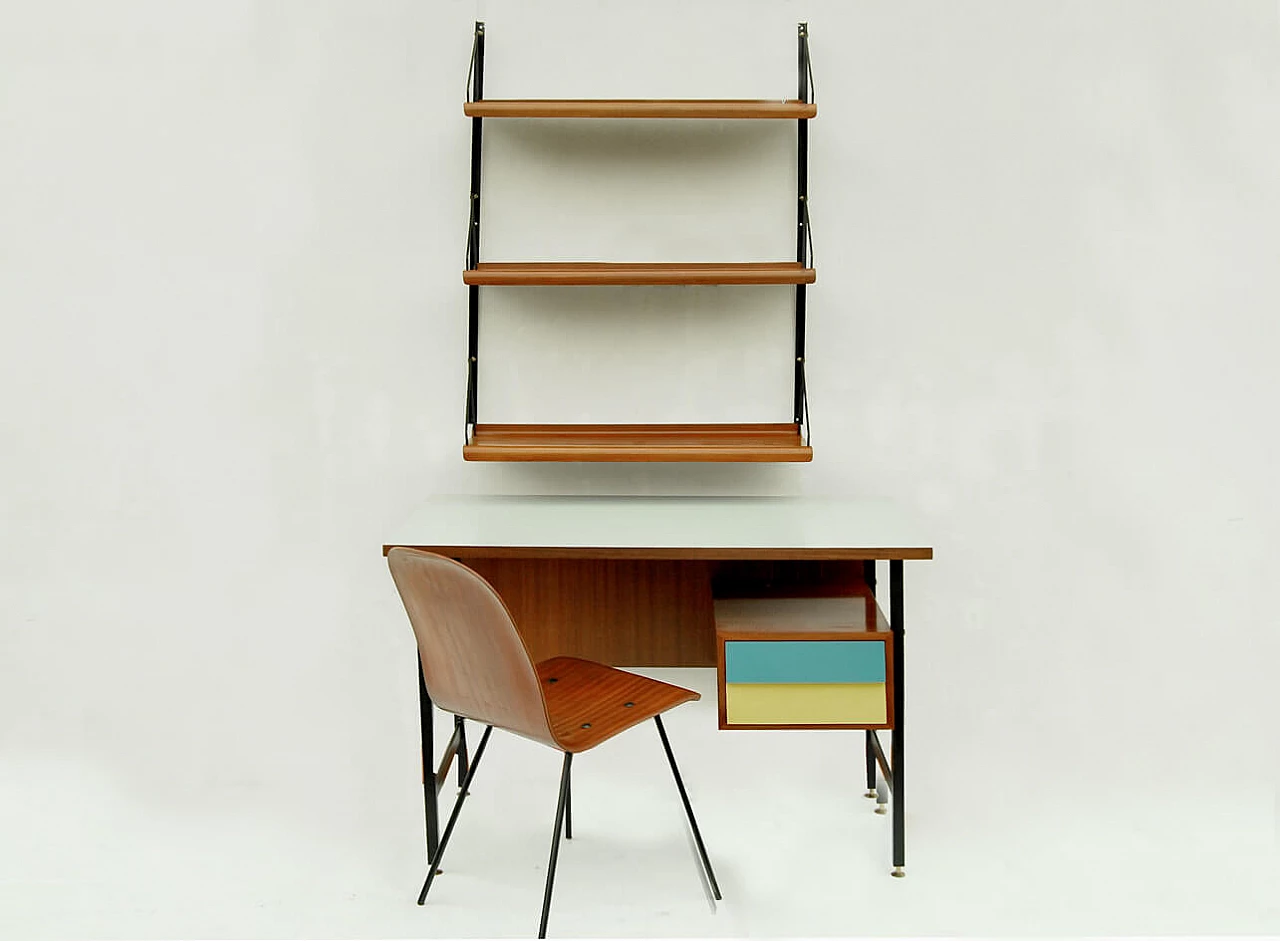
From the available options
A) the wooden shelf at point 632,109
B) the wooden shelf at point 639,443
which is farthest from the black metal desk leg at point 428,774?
the wooden shelf at point 632,109

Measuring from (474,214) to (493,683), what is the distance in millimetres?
1203

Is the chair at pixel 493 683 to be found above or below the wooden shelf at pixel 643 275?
below

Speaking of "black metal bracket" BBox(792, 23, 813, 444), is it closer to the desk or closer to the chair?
the desk

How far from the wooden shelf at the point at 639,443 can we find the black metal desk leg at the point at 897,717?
1.25 ft

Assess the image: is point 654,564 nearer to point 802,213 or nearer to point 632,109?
point 802,213

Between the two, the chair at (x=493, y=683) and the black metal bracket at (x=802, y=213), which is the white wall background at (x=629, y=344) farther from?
the chair at (x=493, y=683)

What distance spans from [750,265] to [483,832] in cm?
142

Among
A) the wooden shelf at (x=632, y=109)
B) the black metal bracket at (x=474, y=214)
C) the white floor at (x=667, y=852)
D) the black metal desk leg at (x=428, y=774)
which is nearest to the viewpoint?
the white floor at (x=667, y=852)

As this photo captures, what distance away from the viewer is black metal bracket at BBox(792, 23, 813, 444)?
115 inches

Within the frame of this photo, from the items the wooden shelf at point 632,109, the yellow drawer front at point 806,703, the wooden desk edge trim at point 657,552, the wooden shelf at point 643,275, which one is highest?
the wooden shelf at point 632,109

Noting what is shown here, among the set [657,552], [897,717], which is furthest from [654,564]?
[897,717]

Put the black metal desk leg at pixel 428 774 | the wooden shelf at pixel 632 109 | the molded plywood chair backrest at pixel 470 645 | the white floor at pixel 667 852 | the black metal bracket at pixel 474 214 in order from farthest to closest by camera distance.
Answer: the black metal bracket at pixel 474 214, the wooden shelf at pixel 632 109, the black metal desk leg at pixel 428 774, the white floor at pixel 667 852, the molded plywood chair backrest at pixel 470 645

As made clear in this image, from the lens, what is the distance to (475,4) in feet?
9.73

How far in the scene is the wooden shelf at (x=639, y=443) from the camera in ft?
9.13
